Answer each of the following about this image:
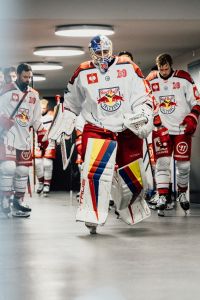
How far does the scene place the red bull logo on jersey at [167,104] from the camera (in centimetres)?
1107

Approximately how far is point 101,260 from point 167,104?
188 inches

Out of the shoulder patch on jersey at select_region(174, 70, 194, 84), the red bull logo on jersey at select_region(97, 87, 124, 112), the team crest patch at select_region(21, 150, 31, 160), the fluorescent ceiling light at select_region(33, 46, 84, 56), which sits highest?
the fluorescent ceiling light at select_region(33, 46, 84, 56)

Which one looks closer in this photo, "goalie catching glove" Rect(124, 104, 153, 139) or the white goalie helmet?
"goalie catching glove" Rect(124, 104, 153, 139)

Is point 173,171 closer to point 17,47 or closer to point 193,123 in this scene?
point 17,47

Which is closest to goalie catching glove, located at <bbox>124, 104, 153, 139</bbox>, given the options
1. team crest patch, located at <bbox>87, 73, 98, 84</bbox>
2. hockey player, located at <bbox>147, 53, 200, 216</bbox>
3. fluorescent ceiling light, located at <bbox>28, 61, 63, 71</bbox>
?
team crest patch, located at <bbox>87, 73, 98, 84</bbox>

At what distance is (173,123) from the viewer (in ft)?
35.8

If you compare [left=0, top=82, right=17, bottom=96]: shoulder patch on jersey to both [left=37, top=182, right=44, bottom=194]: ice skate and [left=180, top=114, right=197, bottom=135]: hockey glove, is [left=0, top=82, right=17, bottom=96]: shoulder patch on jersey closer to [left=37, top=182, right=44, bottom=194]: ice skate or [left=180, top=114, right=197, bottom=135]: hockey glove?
[left=180, top=114, right=197, bottom=135]: hockey glove

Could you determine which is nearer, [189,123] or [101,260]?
[101,260]

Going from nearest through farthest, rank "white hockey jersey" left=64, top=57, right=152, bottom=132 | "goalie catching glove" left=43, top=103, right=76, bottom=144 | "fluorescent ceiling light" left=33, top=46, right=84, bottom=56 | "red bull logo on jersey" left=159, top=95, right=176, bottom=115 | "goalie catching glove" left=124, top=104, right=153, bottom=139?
1. "goalie catching glove" left=124, top=104, right=153, bottom=139
2. "white hockey jersey" left=64, top=57, right=152, bottom=132
3. "goalie catching glove" left=43, top=103, right=76, bottom=144
4. "red bull logo on jersey" left=159, top=95, right=176, bottom=115
5. "fluorescent ceiling light" left=33, top=46, right=84, bottom=56

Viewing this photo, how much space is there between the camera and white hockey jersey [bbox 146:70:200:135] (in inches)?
429

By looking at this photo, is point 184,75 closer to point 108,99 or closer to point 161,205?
point 161,205

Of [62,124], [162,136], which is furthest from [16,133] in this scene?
[162,136]

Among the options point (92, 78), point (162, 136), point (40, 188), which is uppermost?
point (92, 78)

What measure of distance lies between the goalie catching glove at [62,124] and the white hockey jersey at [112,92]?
0.87 feet
